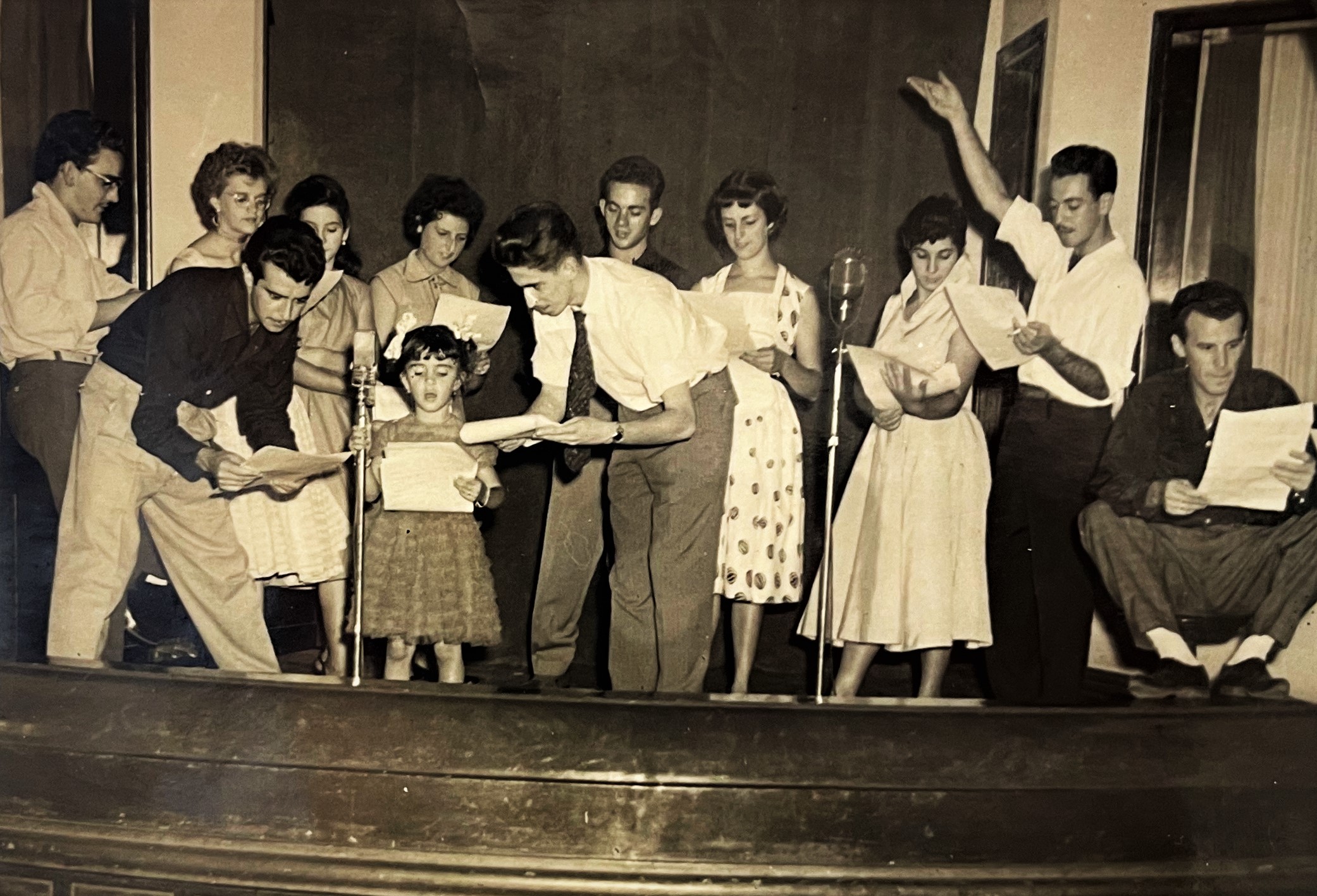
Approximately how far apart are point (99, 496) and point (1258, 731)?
12.6ft

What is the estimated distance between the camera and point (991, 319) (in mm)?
4410

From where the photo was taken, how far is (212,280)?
172 inches

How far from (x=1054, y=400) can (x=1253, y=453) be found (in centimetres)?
68

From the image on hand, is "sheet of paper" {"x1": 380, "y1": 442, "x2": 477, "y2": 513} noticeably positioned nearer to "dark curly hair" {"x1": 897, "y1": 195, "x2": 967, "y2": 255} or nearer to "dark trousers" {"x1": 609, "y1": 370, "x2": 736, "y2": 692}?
"dark trousers" {"x1": 609, "y1": 370, "x2": 736, "y2": 692}

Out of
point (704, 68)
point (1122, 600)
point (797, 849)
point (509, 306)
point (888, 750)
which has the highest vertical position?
point (704, 68)

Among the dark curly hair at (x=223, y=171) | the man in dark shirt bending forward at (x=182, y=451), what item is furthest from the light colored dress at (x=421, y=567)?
the dark curly hair at (x=223, y=171)

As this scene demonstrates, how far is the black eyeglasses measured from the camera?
4.41 metres

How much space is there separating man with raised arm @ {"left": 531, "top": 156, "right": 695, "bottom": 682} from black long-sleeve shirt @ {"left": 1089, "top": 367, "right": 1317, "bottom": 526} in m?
1.53

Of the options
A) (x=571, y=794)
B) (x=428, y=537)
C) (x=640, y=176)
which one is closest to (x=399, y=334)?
(x=428, y=537)

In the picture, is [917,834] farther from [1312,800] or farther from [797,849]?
[1312,800]

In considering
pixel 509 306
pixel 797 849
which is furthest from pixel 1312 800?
pixel 509 306

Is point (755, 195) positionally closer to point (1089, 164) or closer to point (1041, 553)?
point (1089, 164)

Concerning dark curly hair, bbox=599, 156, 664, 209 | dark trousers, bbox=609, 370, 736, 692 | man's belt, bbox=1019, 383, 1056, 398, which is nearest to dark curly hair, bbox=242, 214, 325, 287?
dark curly hair, bbox=599, 156, 664, 209

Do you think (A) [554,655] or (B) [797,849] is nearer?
(B) [797,849]
